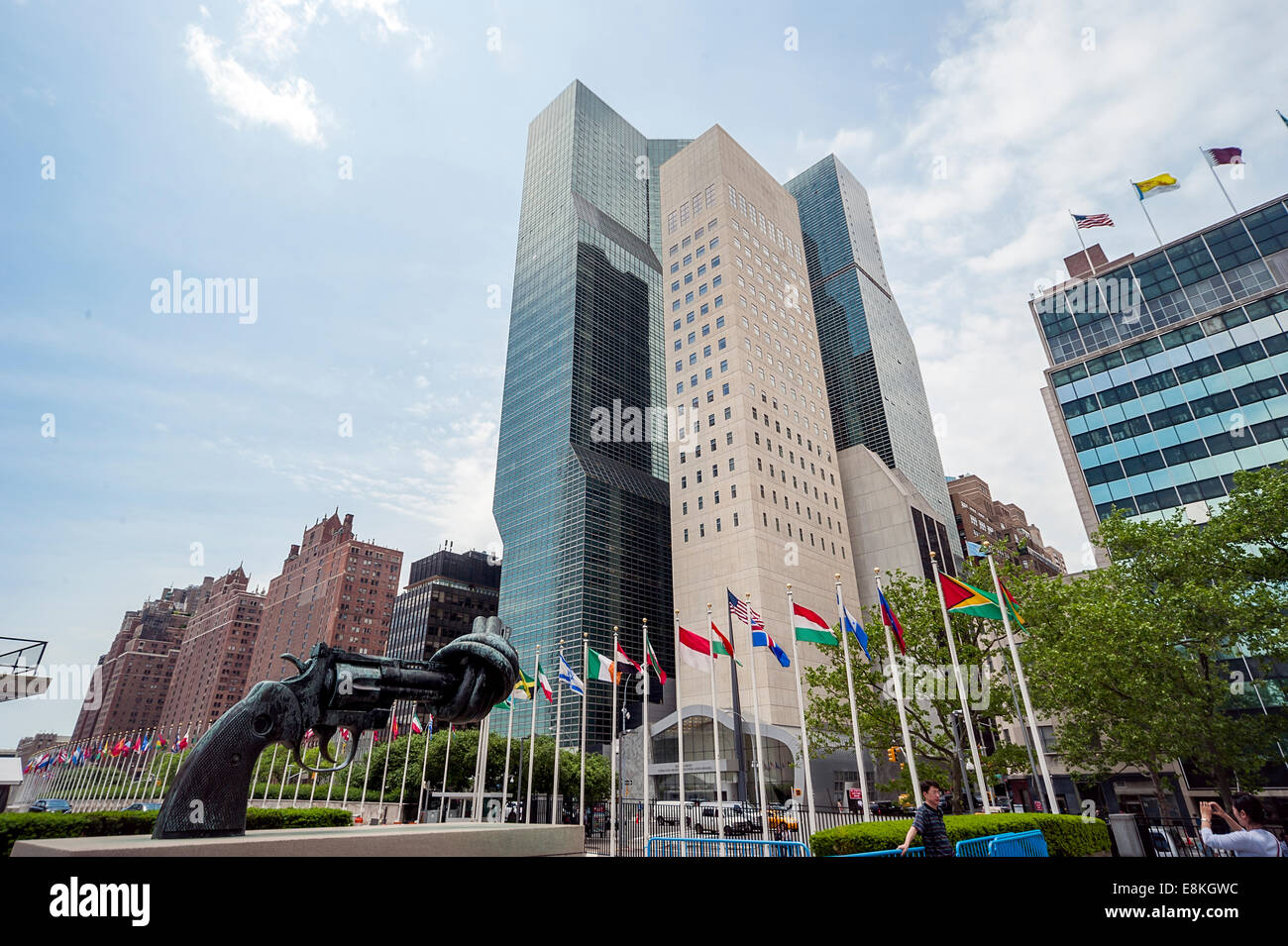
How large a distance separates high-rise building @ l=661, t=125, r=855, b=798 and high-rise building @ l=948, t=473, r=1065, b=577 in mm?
47288

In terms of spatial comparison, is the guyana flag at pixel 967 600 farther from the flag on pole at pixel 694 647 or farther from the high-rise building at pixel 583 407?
the high-rise building at pixel 583 407

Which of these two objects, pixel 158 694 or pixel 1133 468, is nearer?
pixel 1133 468

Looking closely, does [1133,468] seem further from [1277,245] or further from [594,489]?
[594,489]

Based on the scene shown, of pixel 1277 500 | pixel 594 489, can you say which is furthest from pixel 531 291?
pixel 1277 500

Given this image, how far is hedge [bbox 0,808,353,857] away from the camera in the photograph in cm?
1944

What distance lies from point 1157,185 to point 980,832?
59048 millimetres

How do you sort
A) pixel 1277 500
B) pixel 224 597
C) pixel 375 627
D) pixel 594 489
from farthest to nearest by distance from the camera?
pixel 224 597 → pixel 375 627 → pixel 594 489 → pixel 1277 500

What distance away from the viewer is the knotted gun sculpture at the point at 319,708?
1377cm

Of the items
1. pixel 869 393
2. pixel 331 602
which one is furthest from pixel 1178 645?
pixel 331 602

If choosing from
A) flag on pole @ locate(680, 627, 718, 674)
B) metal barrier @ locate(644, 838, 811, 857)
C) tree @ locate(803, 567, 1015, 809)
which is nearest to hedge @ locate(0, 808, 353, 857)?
metal barrier @ locate(644, 838, 811, 857)

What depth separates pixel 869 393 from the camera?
11412 centimetres
